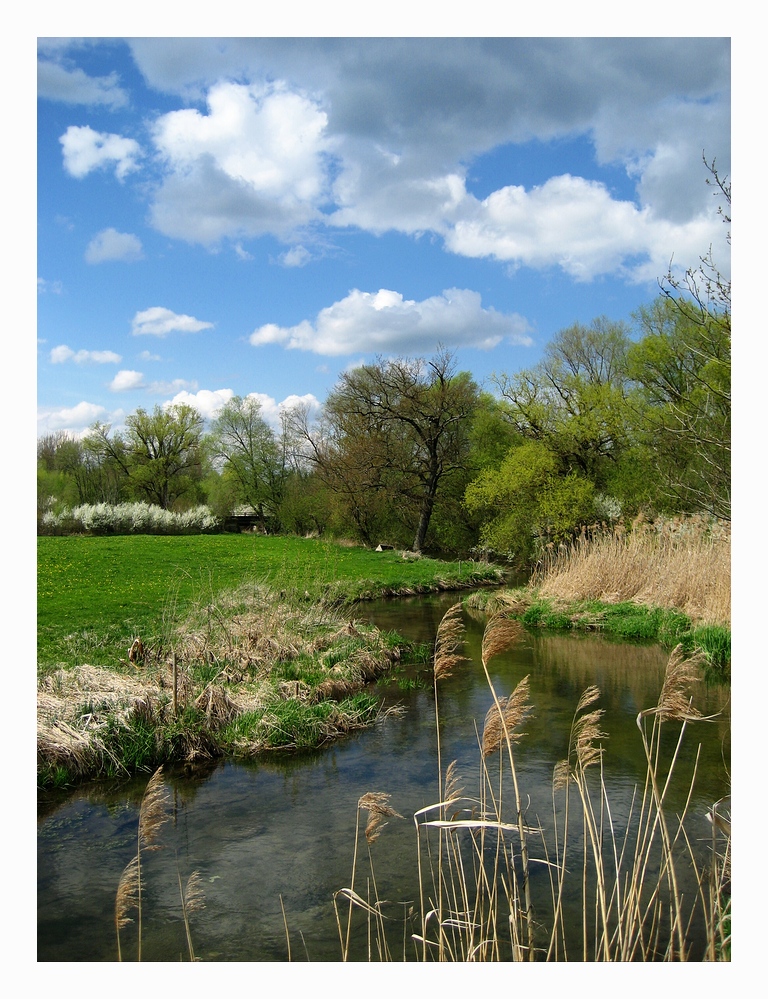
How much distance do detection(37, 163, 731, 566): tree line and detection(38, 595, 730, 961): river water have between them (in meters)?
10.5

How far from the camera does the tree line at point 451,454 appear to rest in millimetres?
25703

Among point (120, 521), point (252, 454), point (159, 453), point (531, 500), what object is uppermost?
point (159, 453)

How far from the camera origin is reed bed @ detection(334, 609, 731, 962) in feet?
10.3

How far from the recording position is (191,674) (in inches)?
344

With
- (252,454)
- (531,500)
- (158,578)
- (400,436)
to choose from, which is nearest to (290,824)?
(158,578)

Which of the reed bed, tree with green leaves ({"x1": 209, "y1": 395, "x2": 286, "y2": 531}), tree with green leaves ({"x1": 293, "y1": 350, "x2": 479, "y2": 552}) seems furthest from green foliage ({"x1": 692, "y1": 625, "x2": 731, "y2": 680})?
tree with green leaves ({"x1": 209, "y1": 395, "x2": 286, "y2": 531})

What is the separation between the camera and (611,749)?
7.50 metres

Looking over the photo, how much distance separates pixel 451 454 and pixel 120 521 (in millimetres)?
14918

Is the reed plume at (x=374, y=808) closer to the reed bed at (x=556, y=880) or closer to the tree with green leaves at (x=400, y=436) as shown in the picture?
the reed bed at (x=556, y=880)

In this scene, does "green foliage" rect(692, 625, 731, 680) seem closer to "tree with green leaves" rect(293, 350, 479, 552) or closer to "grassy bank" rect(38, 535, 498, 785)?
"grassy bank" rect(38, 535, 498, 785)

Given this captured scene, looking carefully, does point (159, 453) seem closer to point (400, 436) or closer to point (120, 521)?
point (120, 521)

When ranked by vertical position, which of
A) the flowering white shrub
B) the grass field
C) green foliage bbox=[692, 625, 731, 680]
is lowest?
green foliage bbox=[692, 625, 731, 680]
